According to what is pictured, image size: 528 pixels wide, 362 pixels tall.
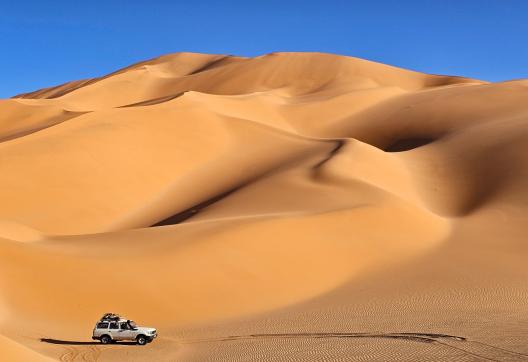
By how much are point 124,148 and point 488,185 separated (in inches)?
875

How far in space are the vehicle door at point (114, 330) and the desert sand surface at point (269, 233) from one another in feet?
1.00

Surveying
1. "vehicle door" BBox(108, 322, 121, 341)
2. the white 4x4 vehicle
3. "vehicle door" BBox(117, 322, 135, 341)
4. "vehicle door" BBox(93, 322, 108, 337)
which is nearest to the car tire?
the white 4x4 vehicle

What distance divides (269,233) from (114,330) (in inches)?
371

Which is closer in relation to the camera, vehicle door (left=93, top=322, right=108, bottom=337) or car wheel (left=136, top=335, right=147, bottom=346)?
car wheel (left=136, top=335, right=147, bottom=346)

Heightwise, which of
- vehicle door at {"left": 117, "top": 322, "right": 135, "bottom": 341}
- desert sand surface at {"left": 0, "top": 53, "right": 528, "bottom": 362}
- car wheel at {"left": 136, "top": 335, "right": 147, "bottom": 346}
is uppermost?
desert sand surface at {"left": 0, "top": 53, "right": 528, "bottom": 362}

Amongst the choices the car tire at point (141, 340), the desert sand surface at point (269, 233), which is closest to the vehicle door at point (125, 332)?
the car tire at point (141, 340)

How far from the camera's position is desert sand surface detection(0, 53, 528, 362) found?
17625 mm

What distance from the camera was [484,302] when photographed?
20.7m

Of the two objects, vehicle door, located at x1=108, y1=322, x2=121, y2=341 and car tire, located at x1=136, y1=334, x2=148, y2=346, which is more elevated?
vehicle door, located at x1=108, y1=322, x2=121, y2=341

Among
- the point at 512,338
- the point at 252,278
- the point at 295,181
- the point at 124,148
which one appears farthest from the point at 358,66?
the point at 512,338

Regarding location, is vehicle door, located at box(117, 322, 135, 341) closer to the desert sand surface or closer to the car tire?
the car tire

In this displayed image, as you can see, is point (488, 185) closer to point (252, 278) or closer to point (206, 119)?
point (252, 278)

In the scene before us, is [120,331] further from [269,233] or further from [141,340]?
[269,233]

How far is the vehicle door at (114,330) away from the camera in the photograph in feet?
57.4
